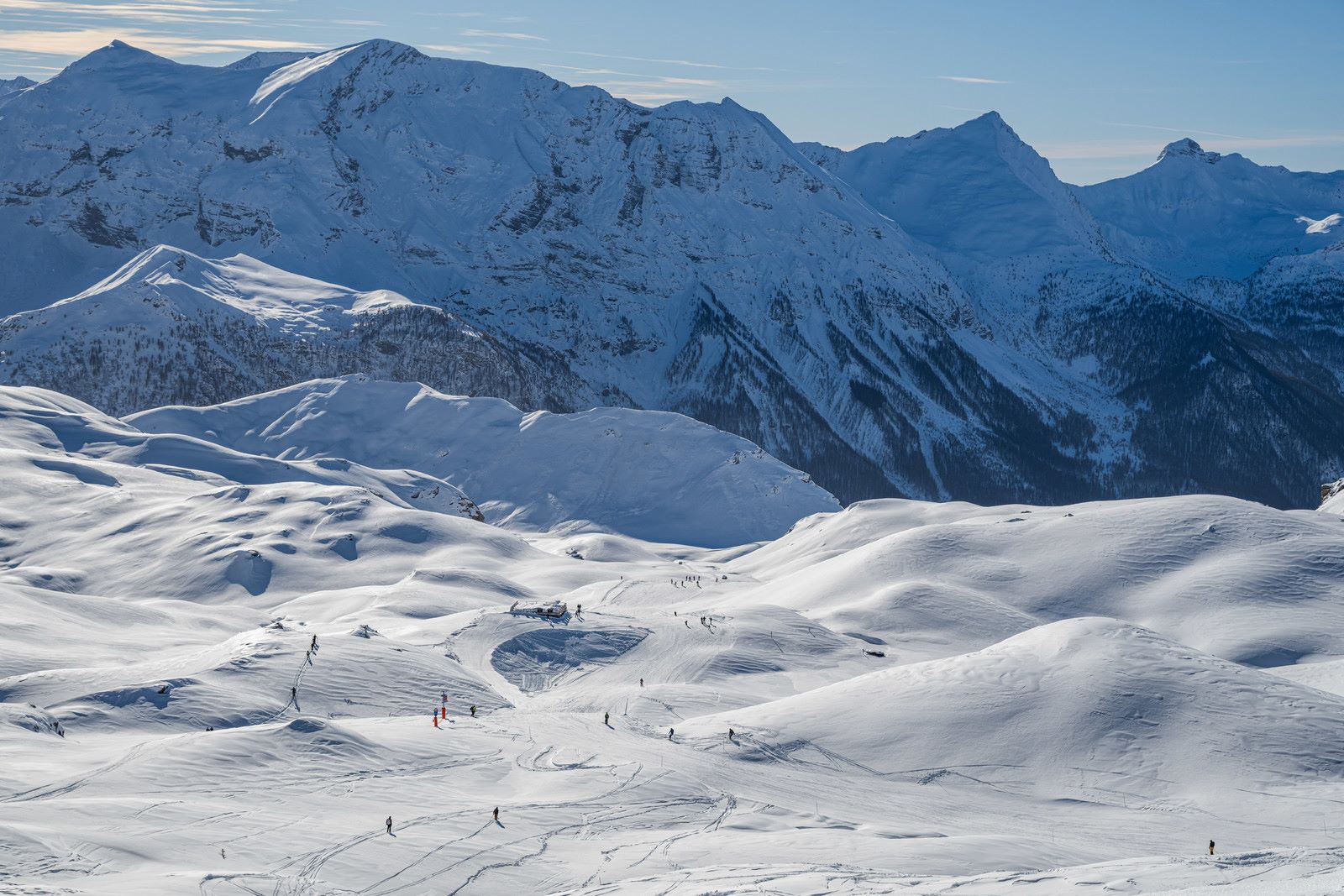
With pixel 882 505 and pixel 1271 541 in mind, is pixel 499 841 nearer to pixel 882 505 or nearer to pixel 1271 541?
pixel 1271 541

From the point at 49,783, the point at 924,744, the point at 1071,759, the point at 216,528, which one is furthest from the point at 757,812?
the point at 216,528

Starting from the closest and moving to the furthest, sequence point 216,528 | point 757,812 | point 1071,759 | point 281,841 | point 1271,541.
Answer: point 281,841, point 757,812, point 1071,759, point 1271,541, point 216,528

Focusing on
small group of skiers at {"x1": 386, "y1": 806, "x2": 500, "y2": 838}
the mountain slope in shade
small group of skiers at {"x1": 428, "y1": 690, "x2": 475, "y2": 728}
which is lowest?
the mountain slope in shade

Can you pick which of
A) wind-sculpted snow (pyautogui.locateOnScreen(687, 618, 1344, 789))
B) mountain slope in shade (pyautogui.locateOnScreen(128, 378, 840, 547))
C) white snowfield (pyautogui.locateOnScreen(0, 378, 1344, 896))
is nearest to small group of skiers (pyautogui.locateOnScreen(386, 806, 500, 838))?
white snowfield (pyautogui.locateOnScreen(0, 378, 1344, 896))

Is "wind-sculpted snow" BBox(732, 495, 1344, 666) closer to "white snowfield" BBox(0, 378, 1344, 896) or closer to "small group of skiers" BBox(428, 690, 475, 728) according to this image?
"white snowfield" BBox(0, 378, 1344, 896)

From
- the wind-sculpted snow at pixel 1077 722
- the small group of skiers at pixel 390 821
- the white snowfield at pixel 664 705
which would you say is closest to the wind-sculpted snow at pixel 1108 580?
the white snowfield at pixel 664 705

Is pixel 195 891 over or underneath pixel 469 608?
over

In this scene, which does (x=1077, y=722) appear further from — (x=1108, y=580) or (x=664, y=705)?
(x=1108, y=580)
